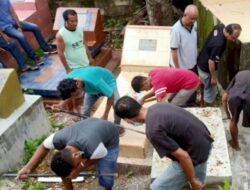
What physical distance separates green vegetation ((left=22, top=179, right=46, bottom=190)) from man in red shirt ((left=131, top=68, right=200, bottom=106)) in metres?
1.66

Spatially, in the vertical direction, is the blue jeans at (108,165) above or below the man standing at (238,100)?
below

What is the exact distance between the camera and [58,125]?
643 cm

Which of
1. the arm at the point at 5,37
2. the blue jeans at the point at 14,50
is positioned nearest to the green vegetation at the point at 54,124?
the blue jeans at the point at 14,50

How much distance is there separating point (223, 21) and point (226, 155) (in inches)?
111

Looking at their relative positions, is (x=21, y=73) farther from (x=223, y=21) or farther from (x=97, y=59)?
(x=223, y=21)

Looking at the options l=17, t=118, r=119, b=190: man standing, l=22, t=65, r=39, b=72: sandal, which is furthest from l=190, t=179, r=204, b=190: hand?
l=22, t=65, r=39, b=72: sandal

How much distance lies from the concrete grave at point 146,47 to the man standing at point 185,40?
74 centimetres

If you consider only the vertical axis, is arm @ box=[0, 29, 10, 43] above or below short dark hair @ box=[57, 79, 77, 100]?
below

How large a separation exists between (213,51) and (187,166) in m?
2.59

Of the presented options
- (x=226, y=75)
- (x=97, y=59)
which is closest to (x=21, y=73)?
(x=97, y=59)

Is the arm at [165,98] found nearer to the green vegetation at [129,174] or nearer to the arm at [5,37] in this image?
the green vegetation at [129,174]

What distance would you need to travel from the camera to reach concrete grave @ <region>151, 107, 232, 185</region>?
14.1ft

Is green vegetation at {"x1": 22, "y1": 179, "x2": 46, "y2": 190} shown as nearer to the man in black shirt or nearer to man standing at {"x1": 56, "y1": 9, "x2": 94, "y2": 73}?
man standing at {"x1": 56, "y1": 9, "x2": 94, "y2": 73}

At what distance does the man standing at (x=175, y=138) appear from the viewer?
134 inches
